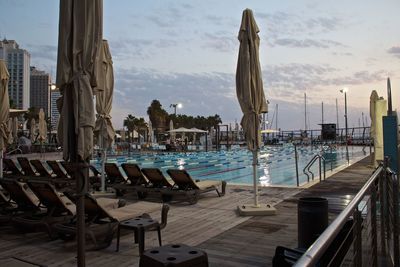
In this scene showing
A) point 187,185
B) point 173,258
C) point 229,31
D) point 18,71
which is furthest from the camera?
point 18,71

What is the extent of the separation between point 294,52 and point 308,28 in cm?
570

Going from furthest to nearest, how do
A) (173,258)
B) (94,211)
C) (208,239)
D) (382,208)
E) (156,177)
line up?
(156,177) → (208,239) → (94,211) → (382,208) → (173,258)

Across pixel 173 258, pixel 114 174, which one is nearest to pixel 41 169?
pixel 114 174

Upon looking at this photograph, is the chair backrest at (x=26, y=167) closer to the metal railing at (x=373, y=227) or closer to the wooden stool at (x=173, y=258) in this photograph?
the wooden stool at (x=173, y=258)

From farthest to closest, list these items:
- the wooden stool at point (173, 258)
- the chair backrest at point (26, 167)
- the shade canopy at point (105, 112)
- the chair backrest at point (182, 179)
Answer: the chair backrest at point (26, 167) < the shade canopy at point (105, 112) < the chair backrest at point (182, 179) < the wooden stool at point (173, 258)

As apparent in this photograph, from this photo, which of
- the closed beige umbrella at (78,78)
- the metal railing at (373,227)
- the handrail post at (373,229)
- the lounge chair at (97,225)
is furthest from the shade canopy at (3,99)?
the handrail post at (373,229)

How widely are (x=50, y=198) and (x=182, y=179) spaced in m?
3.64

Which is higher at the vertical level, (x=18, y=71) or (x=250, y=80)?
(x=18, y=71)

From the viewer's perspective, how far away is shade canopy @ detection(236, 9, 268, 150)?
7086 mm

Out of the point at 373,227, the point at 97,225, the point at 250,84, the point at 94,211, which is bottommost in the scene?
the point at 97,225

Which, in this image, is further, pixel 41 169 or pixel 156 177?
pixel 41 169

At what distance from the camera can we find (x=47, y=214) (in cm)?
566

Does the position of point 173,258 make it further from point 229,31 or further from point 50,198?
point 229,31

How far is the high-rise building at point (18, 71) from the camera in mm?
58125
